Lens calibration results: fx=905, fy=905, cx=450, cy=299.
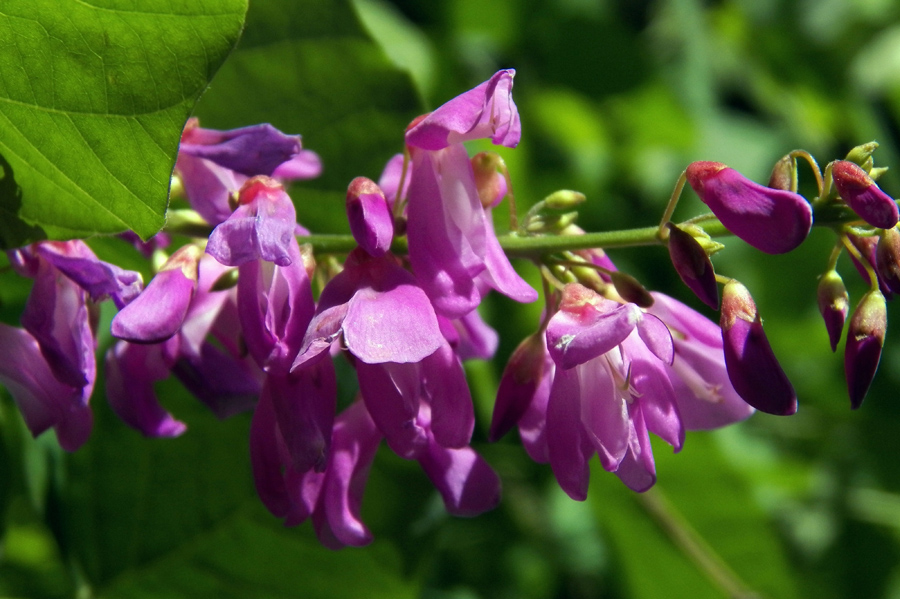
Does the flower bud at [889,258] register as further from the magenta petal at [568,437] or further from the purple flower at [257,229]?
the purple flower at [257,229]

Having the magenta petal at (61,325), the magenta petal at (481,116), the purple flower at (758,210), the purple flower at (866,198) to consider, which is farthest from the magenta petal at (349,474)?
the purple flower at (866,198)

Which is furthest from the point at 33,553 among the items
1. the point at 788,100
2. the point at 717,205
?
the point at 788,100

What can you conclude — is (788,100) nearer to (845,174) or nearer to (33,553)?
(845,174)

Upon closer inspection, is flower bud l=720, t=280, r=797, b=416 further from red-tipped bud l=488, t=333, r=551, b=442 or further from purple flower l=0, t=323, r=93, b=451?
purple flower l=0, t=323, r=93, b=451

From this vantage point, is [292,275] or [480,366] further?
[480,366]

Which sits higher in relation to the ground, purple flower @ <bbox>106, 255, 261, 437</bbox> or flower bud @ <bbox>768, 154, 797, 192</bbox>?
flower bud @ <bbox>768, 154, 797, 192</bbox>

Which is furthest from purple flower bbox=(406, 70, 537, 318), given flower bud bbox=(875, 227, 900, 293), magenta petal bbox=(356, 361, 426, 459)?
flower bud bbox=(875, 227, 900, 293)
